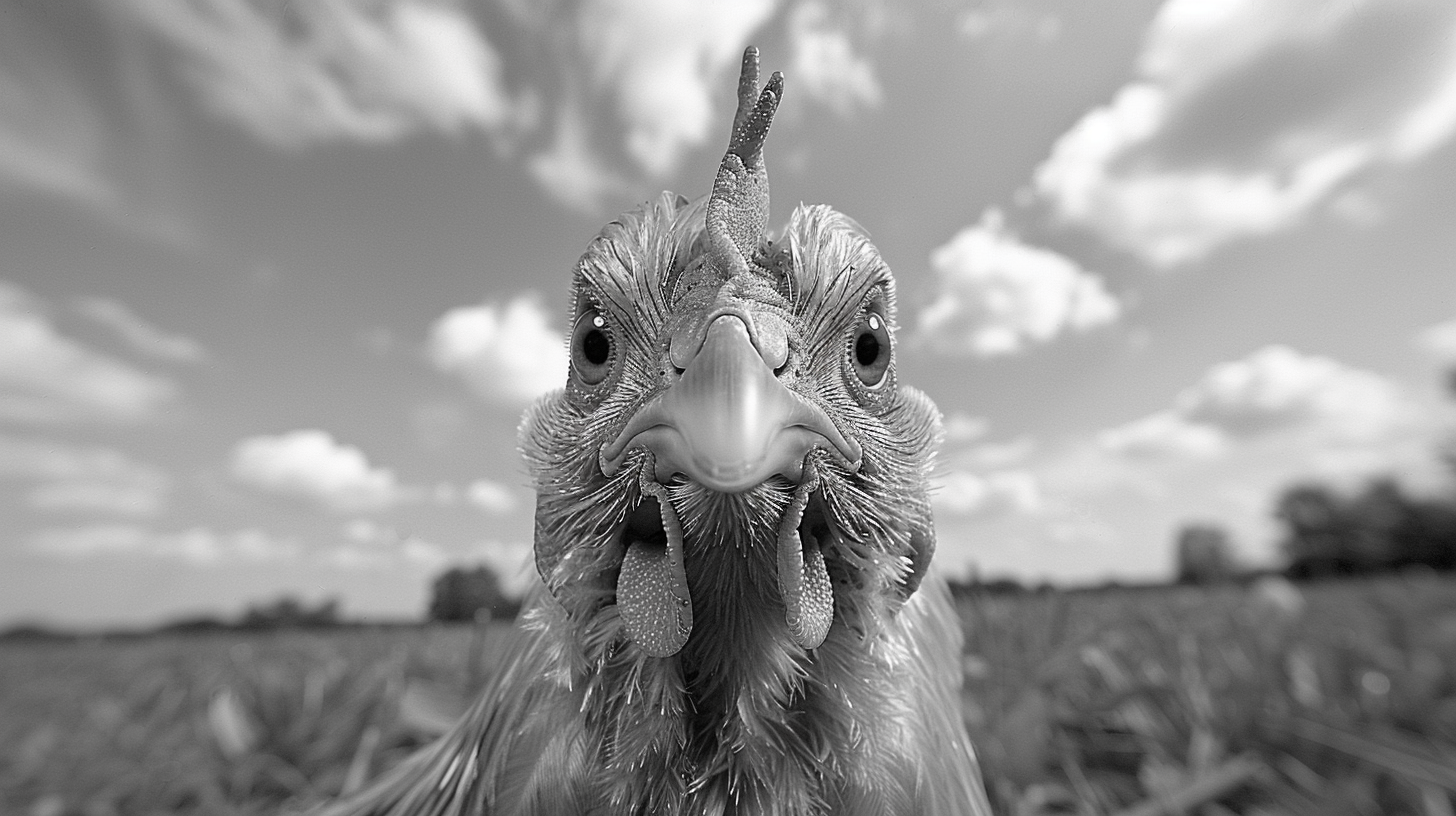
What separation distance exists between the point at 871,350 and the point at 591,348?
399 mm

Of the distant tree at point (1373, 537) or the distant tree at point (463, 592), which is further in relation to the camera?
the distant tree at point (1373, 537)

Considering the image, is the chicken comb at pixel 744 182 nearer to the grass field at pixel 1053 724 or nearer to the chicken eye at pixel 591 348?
the chicken eye at pixel 591 348


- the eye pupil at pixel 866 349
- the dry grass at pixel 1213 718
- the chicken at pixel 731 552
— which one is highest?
the eye pupil at pixel 866 349

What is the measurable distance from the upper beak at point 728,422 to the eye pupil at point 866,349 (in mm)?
178

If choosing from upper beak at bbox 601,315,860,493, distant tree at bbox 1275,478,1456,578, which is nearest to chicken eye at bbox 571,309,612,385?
upper beak at bbox 601,315,860,493

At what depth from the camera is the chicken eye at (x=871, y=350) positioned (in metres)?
0.97

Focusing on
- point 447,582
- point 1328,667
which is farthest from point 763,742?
point 1328,667

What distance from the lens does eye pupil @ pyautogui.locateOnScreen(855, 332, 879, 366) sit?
0.98m

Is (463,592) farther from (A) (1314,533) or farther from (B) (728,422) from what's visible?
(A) (1314,533)

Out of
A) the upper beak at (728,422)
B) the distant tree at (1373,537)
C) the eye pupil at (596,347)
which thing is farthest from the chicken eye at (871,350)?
the distant tree at (1373,537)

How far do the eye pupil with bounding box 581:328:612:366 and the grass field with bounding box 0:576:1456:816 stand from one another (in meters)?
1.36

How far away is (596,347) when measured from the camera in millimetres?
978

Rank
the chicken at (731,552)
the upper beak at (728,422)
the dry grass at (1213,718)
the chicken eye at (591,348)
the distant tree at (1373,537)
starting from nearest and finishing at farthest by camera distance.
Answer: the upper beak at (728,422) < the chicken at (731,552) < the chicken eye at (591,348) < the dry grass at (1213,718) < the distant tree at (1373,537)

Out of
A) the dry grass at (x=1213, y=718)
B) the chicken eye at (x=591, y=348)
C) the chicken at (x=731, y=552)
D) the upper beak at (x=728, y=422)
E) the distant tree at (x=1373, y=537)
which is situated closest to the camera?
the upper beak at (x=728, y=422)
